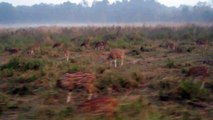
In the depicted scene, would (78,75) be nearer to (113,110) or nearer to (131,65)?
(113,110)

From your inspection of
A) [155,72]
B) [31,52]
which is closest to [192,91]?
[155,72]

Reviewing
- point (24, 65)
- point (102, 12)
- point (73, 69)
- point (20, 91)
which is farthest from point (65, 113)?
point (102, 12)

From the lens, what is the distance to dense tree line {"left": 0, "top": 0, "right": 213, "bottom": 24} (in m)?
73.2

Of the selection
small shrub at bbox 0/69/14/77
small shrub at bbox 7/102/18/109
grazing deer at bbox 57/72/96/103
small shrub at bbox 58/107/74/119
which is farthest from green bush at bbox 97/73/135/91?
A: small shrub at bbox 0/69/14/77

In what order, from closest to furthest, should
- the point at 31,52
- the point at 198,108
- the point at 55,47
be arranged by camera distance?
1. the point at 198,108
2. the point at 31,52
3. the point at 55,47

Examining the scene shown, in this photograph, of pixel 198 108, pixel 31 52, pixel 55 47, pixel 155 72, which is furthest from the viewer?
pixel 55 47

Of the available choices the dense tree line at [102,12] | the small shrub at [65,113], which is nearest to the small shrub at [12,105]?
the small shrub at [65,113]

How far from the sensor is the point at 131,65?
50.3 feet

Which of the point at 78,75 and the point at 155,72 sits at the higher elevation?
the point at 78,75

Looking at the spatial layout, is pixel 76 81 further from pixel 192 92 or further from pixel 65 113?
pixel 192 92

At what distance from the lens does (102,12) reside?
274 feet

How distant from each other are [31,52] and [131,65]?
768 cm

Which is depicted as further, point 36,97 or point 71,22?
point 71,22

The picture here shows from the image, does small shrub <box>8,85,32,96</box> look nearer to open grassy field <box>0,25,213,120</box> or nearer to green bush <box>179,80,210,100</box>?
open grassy field <box>0,25,213,120</box>
